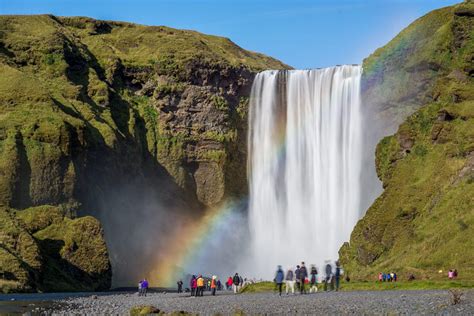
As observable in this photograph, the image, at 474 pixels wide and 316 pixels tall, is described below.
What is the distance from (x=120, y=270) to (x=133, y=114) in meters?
28.1

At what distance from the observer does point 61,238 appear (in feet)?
294

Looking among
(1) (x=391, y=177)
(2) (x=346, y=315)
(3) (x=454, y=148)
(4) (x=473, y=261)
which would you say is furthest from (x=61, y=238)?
(2) (x=346, y=315)

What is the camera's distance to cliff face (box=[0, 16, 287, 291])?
10275cm

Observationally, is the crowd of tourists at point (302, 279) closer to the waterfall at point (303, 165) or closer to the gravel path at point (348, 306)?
the gravel path at point (348, 306)

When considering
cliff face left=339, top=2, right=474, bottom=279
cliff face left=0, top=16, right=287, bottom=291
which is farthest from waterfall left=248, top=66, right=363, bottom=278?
cliff face left=339, top=2, right=474, bottom=279

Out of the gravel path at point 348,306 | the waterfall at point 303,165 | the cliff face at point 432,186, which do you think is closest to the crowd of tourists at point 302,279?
the gravel path at point 348,306

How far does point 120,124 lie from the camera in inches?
4862

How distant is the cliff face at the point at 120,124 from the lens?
103 metres

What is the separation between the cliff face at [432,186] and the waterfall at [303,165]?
52.1 ft

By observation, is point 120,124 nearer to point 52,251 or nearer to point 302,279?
point 52,251

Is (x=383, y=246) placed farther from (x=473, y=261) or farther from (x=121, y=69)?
(x=121, y=69)

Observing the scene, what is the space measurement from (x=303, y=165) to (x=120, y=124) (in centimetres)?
2874

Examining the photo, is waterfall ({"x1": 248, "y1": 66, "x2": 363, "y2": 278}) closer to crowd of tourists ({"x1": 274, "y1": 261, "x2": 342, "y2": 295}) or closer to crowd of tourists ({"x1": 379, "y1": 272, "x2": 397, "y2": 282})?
crowd of tourists ({"x1": 379, "y1": 272, "x2": 397, "y2": 282})

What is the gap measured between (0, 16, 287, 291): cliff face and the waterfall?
377 cm
